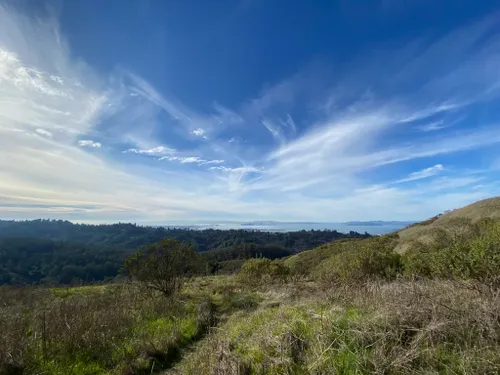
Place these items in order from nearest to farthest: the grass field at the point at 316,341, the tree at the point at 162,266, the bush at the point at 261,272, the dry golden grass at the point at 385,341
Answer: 1. the dry golden grass at the point at 385,341
2. the grass field at the point at 316,341
3. the tree at the point at 162,266
4. the bush at the point at 261,272

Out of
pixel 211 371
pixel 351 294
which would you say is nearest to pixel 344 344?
pixel 211 371

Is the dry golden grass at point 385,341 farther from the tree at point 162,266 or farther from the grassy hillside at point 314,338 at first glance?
the tree at point 162,266

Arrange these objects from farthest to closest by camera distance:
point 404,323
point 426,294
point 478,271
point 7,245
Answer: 1. point 7,245
2. point 478,271
3. point 426,294
4. point 404,323

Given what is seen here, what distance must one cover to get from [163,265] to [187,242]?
7.81 feet

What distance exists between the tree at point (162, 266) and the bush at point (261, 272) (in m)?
6.87

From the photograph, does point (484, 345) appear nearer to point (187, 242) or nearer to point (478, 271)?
point (478, 271)

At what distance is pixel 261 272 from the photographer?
22734 mm

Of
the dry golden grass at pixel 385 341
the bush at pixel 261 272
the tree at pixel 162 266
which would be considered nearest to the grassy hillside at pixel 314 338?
the dry golden grass at pixel 385 341

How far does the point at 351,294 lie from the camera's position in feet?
23.3

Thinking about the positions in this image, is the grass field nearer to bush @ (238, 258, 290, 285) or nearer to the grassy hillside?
the grassy hillside

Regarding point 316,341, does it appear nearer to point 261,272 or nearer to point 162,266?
point 162,266

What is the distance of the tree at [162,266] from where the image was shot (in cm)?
1559

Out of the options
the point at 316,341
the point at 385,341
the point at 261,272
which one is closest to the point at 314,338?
the point at 316,341

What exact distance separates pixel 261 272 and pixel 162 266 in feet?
30.8
